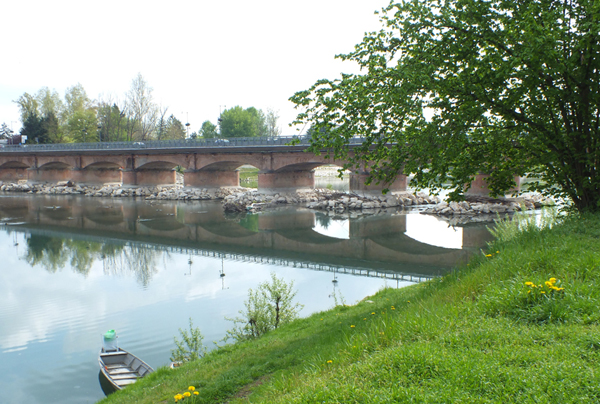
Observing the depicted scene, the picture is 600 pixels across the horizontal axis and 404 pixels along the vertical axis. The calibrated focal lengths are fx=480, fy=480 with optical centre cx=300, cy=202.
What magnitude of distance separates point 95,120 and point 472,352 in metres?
79.6

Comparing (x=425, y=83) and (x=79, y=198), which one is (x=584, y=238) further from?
(x=79, y=198)

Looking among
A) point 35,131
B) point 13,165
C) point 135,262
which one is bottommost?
point 135,262

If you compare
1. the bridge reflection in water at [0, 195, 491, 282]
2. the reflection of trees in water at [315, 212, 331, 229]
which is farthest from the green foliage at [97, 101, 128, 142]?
the reflection of trees in water at [315, 212, 331, 229]

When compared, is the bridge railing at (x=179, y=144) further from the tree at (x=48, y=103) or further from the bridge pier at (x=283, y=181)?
the tree at (x=48, y=103)

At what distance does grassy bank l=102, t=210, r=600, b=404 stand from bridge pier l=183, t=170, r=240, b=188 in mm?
39270

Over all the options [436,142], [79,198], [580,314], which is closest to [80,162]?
[79,198]

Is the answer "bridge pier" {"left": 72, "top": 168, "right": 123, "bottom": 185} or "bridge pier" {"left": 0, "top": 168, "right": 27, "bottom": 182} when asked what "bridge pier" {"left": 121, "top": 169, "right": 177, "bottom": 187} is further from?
"bridge pier" {"left": 0, "top": 168, "right": 27, "bottom": 182}

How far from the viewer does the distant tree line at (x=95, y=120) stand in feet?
227

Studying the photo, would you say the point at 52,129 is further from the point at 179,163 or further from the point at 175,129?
the point at 179,163

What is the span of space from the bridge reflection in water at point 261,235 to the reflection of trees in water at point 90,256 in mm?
1011

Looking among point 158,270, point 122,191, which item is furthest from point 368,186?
point 122,191

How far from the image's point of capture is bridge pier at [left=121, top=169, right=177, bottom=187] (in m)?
48.9

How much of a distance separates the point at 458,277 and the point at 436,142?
8.38 ft

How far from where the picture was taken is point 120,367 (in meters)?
9.06
